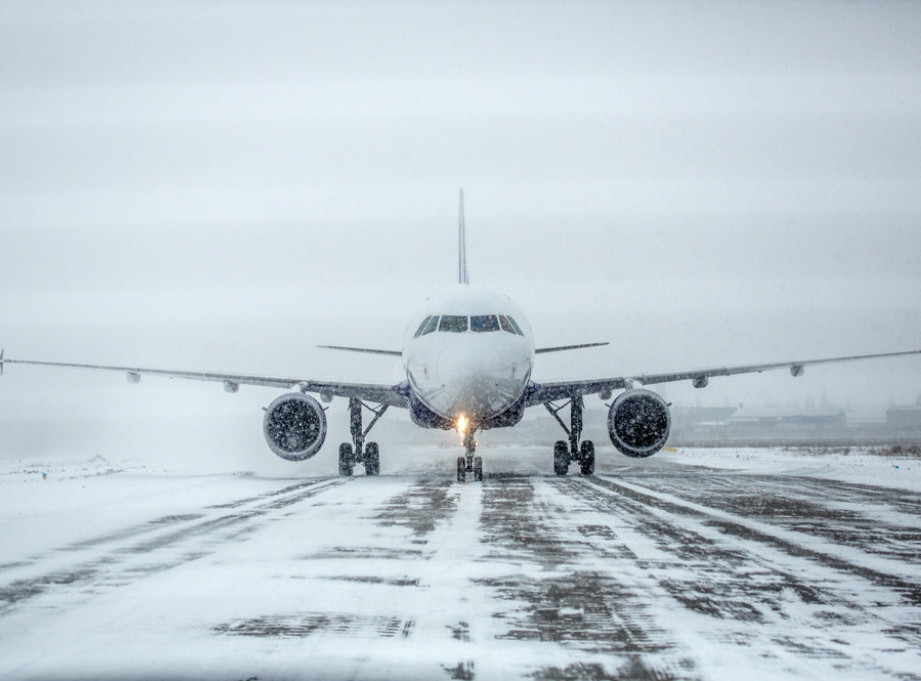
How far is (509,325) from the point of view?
57.2 feet

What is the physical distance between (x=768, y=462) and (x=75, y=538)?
21.6 m

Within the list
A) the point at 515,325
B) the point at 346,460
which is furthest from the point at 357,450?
the point at 515,325

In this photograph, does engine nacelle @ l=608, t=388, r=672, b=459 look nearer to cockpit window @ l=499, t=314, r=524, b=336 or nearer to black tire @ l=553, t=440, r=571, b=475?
black tire @ l=553, t=440, r=571, b=475

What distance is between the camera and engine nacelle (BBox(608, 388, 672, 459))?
18.3 meters

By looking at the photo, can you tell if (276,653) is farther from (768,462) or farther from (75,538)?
(768,462)

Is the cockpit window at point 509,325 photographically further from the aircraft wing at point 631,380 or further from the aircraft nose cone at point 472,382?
the aircraft wing at point 631,380

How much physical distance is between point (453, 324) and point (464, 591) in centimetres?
A: 1126

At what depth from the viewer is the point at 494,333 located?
16.7m

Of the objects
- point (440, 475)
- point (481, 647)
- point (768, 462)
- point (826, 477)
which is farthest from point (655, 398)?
point (481, 647)

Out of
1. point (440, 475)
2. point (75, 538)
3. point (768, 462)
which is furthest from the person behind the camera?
point (768, 462)

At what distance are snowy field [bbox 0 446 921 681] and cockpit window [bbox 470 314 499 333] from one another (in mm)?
5389

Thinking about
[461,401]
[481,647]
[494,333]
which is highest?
[494,333]

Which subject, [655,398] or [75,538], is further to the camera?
[655,398]

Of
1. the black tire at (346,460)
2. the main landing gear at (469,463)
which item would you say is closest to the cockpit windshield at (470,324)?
the main landing gear at (469,463)
